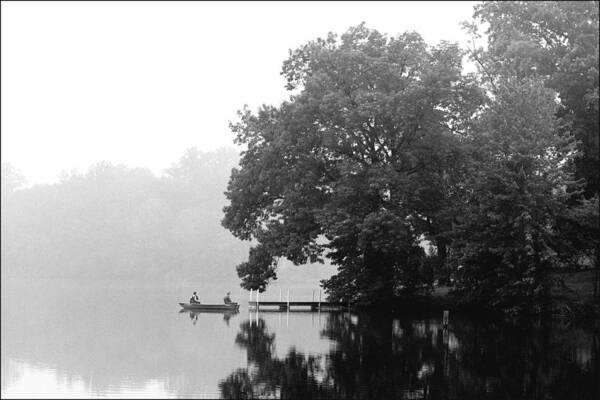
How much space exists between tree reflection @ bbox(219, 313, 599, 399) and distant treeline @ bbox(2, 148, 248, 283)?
88270 mm

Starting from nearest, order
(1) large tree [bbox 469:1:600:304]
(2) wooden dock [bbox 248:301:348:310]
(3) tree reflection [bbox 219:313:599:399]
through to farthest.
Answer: (3) tree reflection [bbox 219:313:599:399] < (1) large tree [bbox 469:1:600:304] < (2) wooden dock [bbox 248:301:348:310]

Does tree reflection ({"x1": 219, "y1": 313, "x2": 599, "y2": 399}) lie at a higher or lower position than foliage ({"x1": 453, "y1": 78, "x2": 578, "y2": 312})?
lower

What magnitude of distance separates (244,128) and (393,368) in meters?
34.4

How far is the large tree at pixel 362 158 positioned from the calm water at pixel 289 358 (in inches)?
254

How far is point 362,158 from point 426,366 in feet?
95.7

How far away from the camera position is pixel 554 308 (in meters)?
48.7

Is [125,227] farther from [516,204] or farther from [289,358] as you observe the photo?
[289,358]

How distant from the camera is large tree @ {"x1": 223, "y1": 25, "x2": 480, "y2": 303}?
172ft

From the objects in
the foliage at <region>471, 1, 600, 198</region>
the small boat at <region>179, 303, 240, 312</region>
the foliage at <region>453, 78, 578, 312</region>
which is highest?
the foliage at <region>471, 1, 600, 198</region>

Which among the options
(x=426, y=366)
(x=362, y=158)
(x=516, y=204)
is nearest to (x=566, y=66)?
(x=516, y=204)

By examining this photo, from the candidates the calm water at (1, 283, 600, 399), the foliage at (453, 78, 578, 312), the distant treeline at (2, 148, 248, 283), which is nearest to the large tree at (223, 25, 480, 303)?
the foliage at (453, 78, 578, 312)

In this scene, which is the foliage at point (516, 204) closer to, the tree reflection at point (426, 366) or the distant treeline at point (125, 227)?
the tree reflection at point (426, 366)

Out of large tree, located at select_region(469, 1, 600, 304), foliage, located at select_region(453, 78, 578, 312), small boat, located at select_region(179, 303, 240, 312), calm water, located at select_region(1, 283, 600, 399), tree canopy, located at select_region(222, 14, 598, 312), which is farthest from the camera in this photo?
small boat, located at select_region(179, 303, 240, 312)

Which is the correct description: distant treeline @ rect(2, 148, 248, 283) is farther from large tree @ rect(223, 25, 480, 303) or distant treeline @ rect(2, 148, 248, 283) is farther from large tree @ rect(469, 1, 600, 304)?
large tree @ rect(469, 1, 600, 304)
